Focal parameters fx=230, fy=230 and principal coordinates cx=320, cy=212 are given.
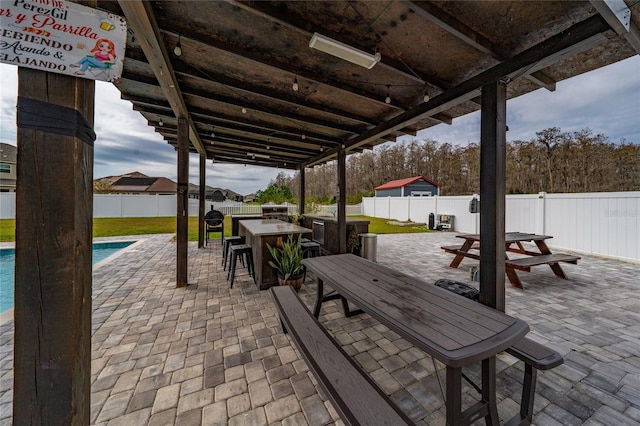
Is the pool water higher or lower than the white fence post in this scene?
lower

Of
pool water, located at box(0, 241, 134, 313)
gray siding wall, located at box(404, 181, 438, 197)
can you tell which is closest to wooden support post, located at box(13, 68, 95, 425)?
pool water, located at box(0, 241, 134, 313)

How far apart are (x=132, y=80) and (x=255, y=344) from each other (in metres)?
3.55

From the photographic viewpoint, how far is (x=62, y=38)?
0.81 m

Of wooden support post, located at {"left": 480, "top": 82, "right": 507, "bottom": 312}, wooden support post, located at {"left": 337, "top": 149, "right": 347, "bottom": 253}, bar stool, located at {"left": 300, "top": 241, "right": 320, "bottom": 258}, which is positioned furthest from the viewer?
wooden support post, located at {"left": 337, "top": 149, "right": 347, "bottom": 253}

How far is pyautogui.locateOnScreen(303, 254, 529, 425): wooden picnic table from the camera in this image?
1.11 meters

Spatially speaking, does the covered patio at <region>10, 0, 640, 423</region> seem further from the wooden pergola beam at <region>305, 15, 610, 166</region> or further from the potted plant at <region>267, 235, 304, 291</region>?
the potted plant at <region>267, 235, 304, 291</region>

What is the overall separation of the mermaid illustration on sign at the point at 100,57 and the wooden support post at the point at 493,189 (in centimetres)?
275

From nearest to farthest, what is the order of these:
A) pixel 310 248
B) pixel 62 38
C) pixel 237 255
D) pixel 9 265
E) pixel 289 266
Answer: pixel 62 38 < pixel 289 266 < pixel 237 255 < pixel 310 248 < pixel 9 265

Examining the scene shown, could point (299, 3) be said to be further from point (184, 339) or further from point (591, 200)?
point (591, 200)

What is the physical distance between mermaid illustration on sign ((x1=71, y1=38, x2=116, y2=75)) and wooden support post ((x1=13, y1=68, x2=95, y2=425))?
0.06 metres

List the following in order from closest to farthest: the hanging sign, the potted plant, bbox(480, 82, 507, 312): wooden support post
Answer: the hanging sign → bbox(480, 82, 507, 312): wooden support post → the potted plant

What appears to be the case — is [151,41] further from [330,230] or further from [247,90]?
[330,230]

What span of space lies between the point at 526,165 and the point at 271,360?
20178 mm

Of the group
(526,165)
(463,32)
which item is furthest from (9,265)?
(526,165)
